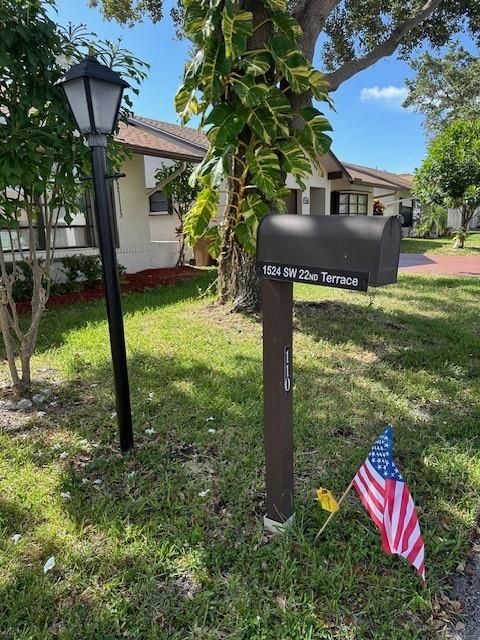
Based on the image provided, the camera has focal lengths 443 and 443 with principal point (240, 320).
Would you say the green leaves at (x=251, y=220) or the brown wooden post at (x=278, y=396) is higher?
the green leaves at (x=251, y=220)

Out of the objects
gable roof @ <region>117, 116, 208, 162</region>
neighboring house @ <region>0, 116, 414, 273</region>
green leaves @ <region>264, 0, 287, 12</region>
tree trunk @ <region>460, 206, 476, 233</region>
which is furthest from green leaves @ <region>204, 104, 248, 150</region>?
tree trunk @ <region>460, 206, 476, 233</region>

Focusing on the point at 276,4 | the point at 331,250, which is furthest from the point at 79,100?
the point at 276,4

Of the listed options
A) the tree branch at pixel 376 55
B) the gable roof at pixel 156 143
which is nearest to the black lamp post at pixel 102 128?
the tree branch at pixel 376 55

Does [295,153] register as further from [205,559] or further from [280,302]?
[205,559]

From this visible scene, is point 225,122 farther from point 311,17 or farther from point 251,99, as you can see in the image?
point 311,17

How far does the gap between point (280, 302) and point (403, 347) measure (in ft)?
12.2

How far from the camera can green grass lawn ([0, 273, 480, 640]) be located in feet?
6.25

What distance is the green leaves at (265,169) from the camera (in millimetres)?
5266

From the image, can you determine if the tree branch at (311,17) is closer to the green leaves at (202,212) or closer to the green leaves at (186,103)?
the green leaves at (186,103)

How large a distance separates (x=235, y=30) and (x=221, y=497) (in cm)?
451

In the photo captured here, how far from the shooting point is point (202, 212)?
5.86 meters

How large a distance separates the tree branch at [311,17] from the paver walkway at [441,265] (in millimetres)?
7411

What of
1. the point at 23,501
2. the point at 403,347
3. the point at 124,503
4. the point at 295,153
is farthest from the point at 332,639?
the point at 295,153

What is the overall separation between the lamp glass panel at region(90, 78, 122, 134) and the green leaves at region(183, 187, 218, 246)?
3069mm
